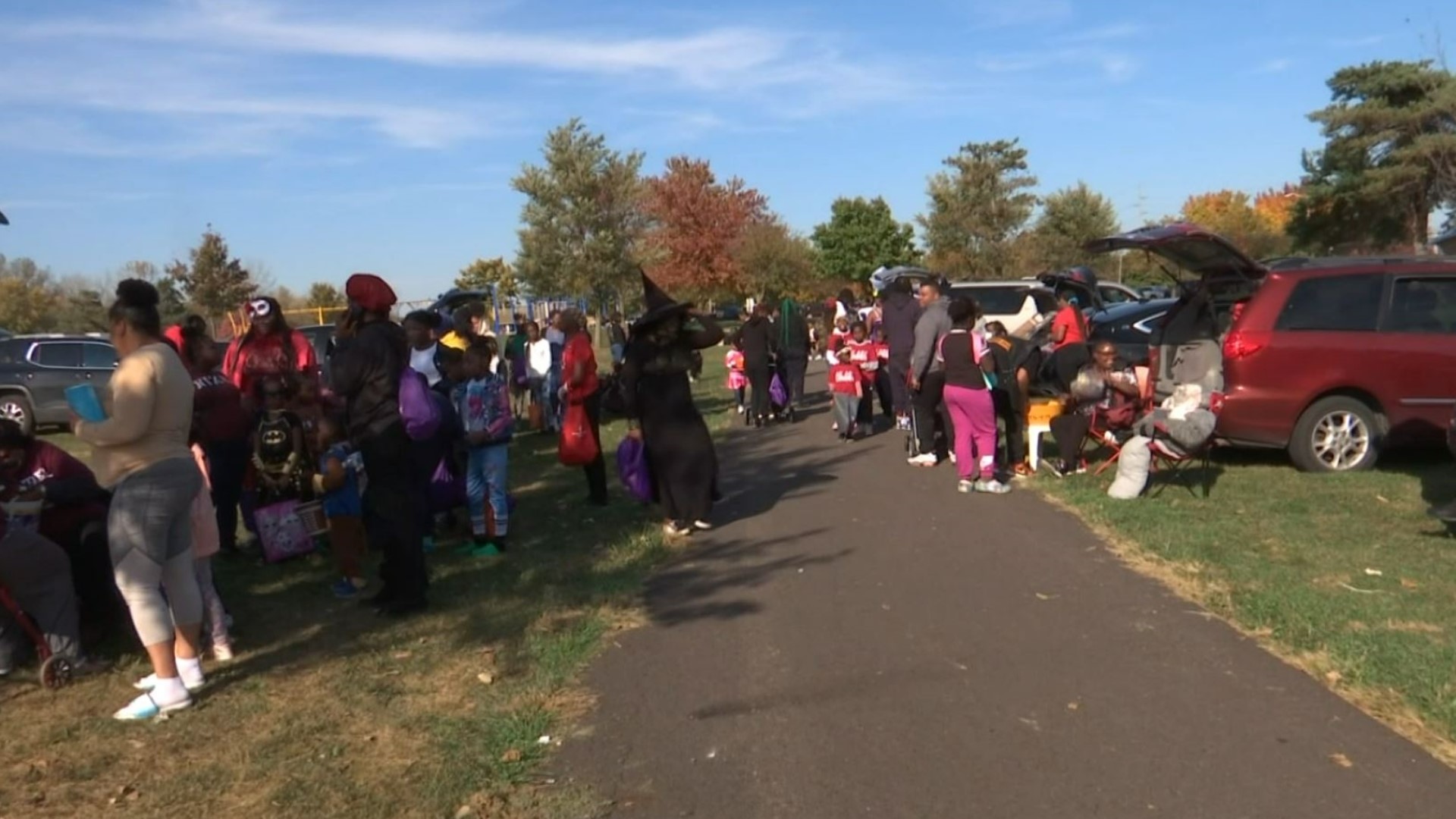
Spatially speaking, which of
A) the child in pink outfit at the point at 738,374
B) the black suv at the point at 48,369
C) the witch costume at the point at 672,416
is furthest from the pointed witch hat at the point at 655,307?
the black suv at the point at 48,369

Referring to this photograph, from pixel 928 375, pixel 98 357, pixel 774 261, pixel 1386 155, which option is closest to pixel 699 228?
pixel 774 261

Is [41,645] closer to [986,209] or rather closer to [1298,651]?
[1298,651]

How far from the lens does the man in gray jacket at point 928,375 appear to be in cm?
1173

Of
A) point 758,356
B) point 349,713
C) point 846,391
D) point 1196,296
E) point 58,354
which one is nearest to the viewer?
point 349,713

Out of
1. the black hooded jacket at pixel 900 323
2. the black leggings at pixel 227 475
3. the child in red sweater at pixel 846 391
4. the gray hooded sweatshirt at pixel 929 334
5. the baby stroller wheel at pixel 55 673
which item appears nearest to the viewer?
the baby stroller wheel at pixel 55 673

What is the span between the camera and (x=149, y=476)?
17.3ft

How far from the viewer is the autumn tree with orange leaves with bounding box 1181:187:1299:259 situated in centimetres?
5959

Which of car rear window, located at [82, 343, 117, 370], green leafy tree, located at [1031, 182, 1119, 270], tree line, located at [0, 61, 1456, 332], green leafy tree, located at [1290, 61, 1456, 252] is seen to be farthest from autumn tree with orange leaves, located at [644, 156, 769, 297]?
car rear window, located at [82, 343, 117, 370]

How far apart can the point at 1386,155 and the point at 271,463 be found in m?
46.4

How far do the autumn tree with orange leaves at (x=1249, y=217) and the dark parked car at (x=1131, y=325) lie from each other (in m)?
40.3

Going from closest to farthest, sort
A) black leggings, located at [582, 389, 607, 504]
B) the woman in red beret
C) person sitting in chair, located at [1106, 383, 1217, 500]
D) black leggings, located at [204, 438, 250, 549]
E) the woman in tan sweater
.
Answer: the woman in tan sweater → black leggings, located at [204, 438, 250, 549] → the woman in red beret → person sitting in chair, located at [1106, 383, 1217, 500] → black leggings, located at [582, 389, 607, 504]

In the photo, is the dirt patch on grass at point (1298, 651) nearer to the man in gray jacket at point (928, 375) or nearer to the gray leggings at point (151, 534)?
the man in gray jacket at point (928, 375)

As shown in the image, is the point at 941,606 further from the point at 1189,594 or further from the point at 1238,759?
the point at 1238,759

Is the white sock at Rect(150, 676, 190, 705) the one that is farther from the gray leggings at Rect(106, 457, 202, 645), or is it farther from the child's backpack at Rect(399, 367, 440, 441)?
the child's backpack at Rect(399, 367, 440, 441)
